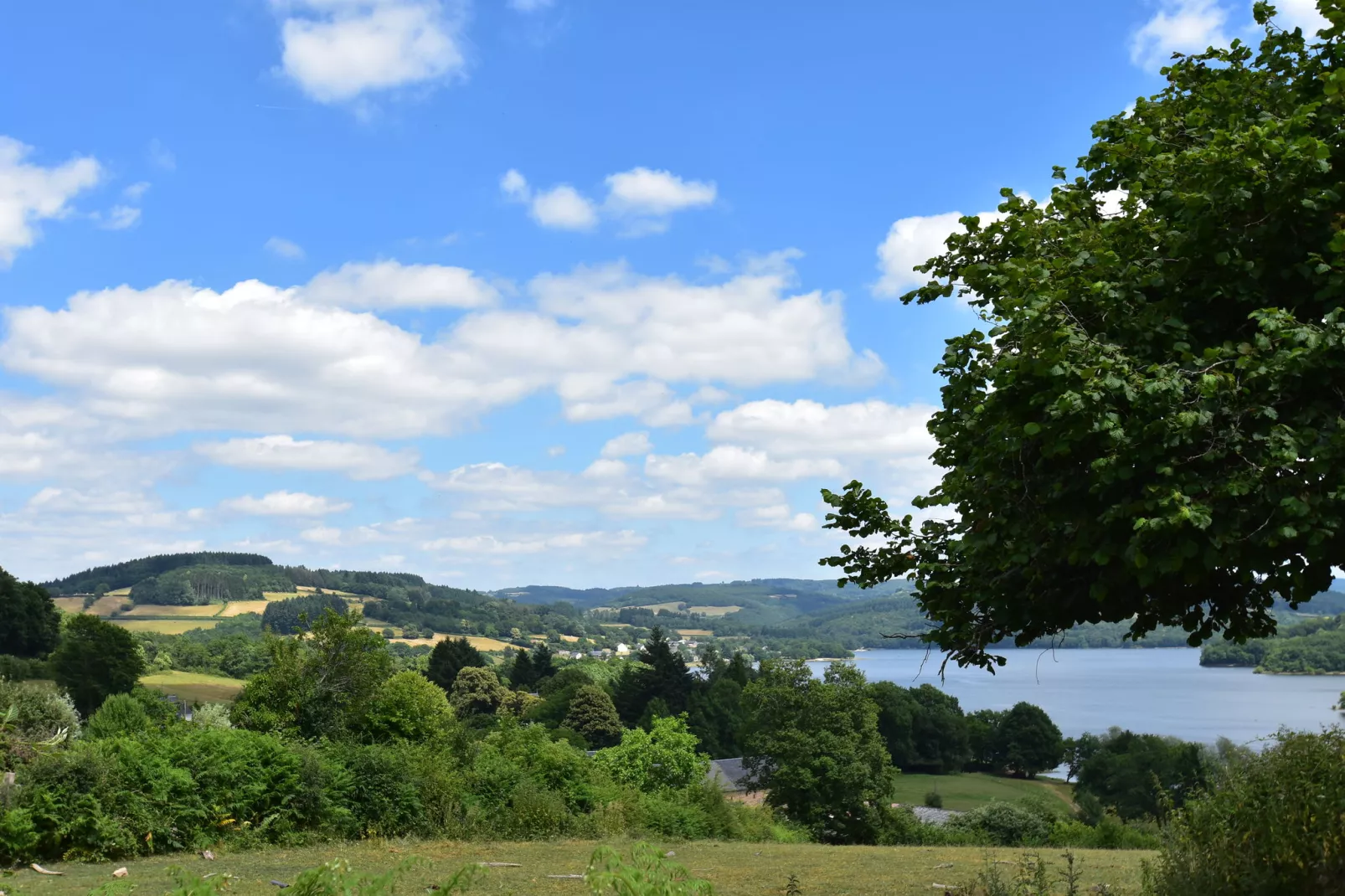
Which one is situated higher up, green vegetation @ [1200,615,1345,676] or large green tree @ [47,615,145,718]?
large green tree @ [47,615,145,718]

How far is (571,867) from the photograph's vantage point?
15.1m

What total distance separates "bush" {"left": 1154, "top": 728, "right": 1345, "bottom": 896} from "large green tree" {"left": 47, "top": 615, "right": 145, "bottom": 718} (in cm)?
7782

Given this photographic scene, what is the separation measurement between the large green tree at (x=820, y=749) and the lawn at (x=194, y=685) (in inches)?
2124

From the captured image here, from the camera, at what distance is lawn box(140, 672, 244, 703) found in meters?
89.1

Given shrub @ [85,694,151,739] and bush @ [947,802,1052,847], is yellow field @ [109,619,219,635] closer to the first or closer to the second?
shrub @ [85,694,151,739]

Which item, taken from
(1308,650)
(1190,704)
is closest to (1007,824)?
(1190,704)

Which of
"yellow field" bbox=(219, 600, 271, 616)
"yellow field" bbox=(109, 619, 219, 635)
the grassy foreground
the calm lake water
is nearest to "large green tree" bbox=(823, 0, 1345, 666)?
the grassy foreground

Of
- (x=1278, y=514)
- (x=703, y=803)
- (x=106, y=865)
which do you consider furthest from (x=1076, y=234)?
(x=703, y=803)

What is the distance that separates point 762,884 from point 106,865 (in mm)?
10124

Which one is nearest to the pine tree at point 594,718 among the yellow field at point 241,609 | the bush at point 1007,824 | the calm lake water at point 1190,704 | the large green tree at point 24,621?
the calm lake water at point 1190,704

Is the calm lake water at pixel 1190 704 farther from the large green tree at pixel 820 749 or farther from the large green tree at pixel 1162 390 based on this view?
the large green tree at pixel 1162 390

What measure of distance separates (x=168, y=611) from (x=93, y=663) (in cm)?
12816

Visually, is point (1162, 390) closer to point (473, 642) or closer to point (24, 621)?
point (24, 621)

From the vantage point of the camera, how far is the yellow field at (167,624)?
6501 inches
